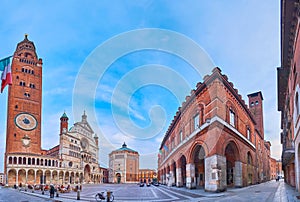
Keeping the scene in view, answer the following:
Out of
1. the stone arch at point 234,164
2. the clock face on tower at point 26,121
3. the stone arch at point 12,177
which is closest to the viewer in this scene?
the stone arch at point 234,164

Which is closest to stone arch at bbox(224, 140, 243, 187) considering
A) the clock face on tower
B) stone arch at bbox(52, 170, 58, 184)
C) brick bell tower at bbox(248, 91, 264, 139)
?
brick bell tower at bbox(248, 91, 264, 139)

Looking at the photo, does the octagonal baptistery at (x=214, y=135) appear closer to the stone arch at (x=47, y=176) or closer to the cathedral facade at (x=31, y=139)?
the cathedral facade at (x=31, y=139)

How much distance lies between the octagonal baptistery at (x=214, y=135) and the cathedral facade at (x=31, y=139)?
4174 centimetres

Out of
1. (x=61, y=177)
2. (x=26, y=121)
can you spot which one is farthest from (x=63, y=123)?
(x=61, y=177)

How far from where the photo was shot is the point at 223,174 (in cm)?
2552

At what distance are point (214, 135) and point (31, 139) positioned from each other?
5633 centimetres

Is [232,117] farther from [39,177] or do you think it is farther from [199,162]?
[39,177]

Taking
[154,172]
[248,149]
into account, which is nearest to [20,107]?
[248,149]

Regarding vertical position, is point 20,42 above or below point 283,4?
above

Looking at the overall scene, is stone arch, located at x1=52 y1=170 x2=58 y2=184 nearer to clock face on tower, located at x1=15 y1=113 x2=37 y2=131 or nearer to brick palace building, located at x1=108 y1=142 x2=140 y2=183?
clock face on tower, located at x1=15 y1=113 x2=37 y2=131

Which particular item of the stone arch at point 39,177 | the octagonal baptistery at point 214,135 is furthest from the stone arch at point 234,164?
the stone arch at point 39,177

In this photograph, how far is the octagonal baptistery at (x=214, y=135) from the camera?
25.2 m

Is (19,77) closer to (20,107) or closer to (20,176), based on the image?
(20,107)

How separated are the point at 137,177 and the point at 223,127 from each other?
9962 cm
